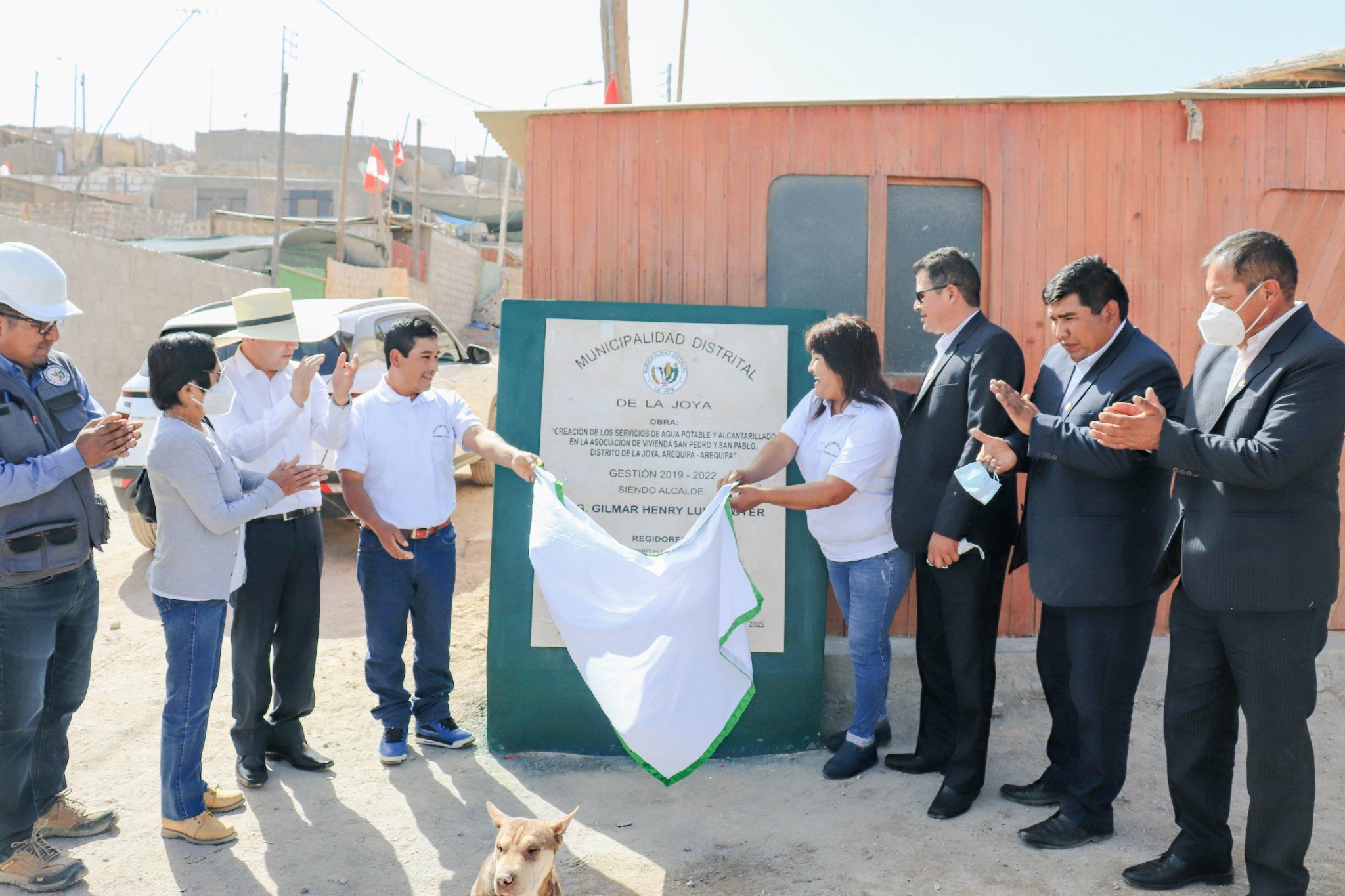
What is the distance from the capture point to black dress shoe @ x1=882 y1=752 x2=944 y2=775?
13.2 feet

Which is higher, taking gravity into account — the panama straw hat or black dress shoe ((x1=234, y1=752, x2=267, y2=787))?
the panama straw hat

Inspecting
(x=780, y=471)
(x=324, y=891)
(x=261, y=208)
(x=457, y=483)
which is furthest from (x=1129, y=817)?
(x=261, y=208)

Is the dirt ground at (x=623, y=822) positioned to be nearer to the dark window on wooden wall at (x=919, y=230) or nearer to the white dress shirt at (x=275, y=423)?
the white dress shirt at (x=275, y=423)

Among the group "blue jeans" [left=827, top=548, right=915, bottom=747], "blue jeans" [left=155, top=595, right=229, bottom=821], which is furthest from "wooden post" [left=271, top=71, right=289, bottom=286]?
"blue jeans" [left=827, top=548, right=915, bottom=747]

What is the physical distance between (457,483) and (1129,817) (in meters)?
7.75

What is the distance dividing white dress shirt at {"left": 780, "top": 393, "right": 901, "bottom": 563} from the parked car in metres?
2.87

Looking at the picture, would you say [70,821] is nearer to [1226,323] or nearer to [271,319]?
[271,319]

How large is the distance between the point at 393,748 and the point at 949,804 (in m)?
2.36

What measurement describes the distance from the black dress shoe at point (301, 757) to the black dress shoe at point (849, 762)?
85.5 inches

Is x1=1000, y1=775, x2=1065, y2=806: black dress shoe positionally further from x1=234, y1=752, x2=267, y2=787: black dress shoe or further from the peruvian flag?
the peruvian flag

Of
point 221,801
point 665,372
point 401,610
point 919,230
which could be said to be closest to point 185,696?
point 221,801

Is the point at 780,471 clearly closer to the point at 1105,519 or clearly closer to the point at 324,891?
the point at 1105,519

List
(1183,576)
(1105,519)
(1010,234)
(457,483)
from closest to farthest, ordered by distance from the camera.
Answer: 1. (1183,576)
2. (1105,519)
3. (1010,234)
4. (457,483)

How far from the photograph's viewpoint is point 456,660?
5586mm
